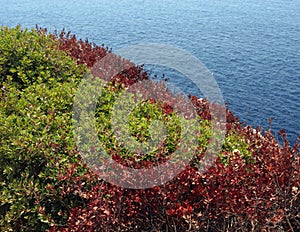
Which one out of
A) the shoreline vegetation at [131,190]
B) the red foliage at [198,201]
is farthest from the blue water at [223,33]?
the red foliage at [198,201]

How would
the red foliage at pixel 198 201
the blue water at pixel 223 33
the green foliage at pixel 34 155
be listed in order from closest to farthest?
the red foliage at pixel 198 201
the green foliage at pixel 34 155
the blue water at pixel 223 33

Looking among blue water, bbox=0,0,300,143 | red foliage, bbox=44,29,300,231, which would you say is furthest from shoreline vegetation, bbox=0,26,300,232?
blue water, bbox=0,0,300,143

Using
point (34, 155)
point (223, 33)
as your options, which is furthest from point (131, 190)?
point (223, 33)

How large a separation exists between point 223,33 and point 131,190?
23619 millimetres

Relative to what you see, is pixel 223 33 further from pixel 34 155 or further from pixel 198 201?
pixel 34 155

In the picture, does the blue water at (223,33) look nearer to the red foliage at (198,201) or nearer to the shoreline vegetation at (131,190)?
the shoreline vegetation at (131,190)

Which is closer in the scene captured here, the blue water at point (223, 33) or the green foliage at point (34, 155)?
the green foliage at point (34, 155)

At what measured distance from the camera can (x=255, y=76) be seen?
776 inches

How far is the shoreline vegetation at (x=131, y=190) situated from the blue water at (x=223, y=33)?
6.36 m

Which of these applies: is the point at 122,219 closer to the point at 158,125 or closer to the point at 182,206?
the point at 182,206

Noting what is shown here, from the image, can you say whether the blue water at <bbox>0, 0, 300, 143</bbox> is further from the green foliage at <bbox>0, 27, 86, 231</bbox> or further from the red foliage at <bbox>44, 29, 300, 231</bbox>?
the green foliage at <bbox>0, 27, 86, 231</bbox>

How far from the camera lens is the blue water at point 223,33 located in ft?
57.4

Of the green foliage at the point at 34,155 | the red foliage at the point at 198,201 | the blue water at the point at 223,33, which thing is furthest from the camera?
the blue water at the point at 223,33

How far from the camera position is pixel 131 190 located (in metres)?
5.39
